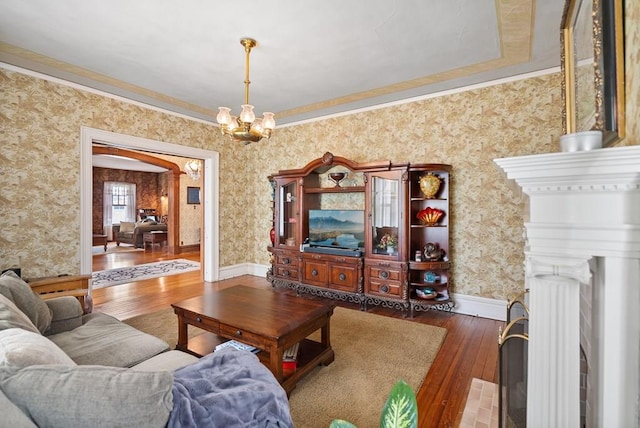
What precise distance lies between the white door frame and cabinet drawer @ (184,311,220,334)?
87.9 inches

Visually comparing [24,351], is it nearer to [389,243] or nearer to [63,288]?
[63,288]

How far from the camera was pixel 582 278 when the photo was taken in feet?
2.93

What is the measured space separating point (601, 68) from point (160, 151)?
487cm

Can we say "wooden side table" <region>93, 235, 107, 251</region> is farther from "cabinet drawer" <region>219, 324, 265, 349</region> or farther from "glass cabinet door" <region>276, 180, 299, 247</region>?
"cabinet drawer" <region>219, 324, 265, 349</region>

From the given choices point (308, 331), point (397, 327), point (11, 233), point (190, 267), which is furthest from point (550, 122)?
point (190, 267)

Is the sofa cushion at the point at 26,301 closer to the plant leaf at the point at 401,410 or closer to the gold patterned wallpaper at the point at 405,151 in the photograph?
the gold patterned wallpaper at the point at 405,151

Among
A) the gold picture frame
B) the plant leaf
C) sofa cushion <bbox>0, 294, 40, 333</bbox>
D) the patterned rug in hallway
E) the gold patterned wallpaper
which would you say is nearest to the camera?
the plant leaf

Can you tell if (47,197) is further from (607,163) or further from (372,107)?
(607,163)

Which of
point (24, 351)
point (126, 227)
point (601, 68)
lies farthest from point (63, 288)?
point (126, 227)

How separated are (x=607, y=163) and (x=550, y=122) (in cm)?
307

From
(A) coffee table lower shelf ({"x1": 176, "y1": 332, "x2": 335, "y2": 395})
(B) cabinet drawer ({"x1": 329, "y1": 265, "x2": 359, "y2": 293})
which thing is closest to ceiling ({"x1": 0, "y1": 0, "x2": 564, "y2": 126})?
(B) cabinet drawer ({"x1": 329, "y1": 265, "x2": 359, "y2": 293})

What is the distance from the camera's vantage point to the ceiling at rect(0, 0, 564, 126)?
93.4 inches

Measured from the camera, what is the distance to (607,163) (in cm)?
82

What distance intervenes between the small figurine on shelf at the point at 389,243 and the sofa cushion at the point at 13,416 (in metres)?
3.40
